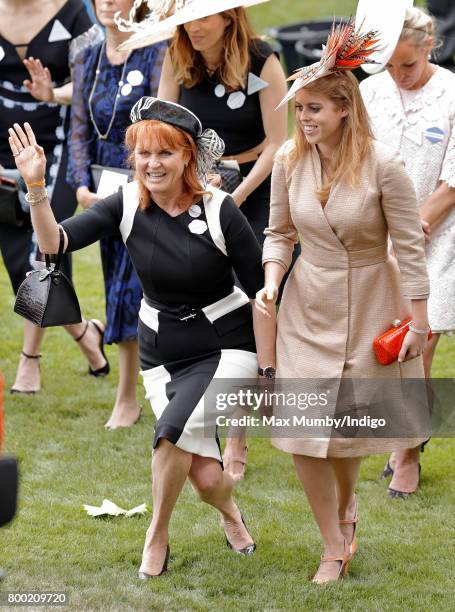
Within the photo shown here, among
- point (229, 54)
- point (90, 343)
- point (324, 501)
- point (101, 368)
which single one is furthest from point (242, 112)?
point (101, 368)

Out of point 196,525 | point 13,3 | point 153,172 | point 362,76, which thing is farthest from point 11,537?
point 362,76

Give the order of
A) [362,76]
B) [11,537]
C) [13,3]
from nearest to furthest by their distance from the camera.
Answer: [11,537]
[13,3]
[362,76]

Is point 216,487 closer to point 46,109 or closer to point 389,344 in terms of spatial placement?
point 389,344

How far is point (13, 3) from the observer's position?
21.6 ft

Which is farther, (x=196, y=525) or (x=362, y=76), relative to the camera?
(x=362, y=76)

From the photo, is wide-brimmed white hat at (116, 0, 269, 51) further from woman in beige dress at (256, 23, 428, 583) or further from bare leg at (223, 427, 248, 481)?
bare leg at (223, 427, 248, 481)

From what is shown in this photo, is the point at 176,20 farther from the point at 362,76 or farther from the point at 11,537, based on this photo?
the point at 362,76

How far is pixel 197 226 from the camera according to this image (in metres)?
4.50

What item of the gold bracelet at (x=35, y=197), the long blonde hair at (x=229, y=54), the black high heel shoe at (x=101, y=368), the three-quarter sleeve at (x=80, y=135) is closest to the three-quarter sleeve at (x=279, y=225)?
the gold bracelet at (x=35, y=197)

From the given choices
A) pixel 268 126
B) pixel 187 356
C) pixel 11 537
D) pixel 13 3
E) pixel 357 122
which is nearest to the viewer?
pixel 357 122

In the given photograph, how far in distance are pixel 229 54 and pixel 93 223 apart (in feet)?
4.40

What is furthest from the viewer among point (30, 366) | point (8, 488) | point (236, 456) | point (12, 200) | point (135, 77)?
point (30, 366)

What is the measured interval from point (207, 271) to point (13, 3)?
8.94 ft

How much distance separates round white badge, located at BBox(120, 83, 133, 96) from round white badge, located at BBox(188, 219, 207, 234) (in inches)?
66.7
